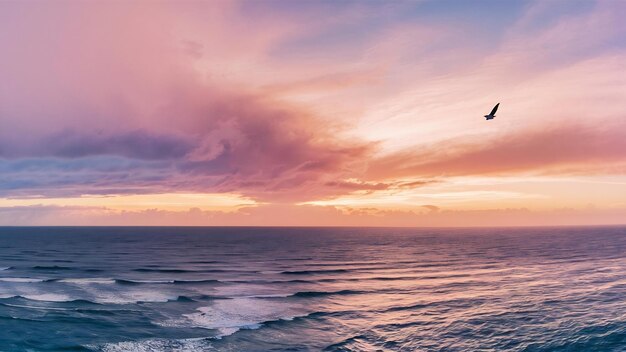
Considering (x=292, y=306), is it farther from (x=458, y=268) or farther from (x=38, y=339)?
(x=458, y=268)

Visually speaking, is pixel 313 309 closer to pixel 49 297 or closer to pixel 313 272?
pixel 49 297

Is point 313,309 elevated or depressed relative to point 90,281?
depressed

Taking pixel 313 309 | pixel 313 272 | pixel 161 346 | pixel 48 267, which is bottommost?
pixel 313 272

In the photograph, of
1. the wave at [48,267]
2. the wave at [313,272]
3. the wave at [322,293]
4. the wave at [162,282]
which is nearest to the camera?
the wave at [322,293]

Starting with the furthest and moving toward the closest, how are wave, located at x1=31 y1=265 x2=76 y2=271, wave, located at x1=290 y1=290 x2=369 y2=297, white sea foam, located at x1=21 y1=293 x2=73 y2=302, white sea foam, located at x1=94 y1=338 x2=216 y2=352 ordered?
1. wave, located at x1=31 y1=265 x2=76 y2=271
2. wave, located at x1=290 y1=290 x2=369 y2=297
3. white sea foam, located at x1=21 y1=293 x2=73 y2=302
4. white sea foam, located at x1=94 y1=338 x2=216 y2=352

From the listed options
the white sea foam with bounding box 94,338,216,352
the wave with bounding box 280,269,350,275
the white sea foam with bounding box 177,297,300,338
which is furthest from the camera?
the wave with bounding box 280,269,350,275

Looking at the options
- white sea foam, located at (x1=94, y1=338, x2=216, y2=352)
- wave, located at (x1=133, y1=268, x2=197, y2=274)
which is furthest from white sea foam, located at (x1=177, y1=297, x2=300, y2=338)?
wave, located at (x1=133, y1=268, x2=197, y2=274)

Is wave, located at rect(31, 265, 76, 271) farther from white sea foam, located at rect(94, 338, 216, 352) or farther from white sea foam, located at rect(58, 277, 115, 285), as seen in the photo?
white sea foam, located at rect(94, 338, 216, 352)

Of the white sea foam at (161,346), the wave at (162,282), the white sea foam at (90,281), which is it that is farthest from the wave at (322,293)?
the white sea foam at (90,281)

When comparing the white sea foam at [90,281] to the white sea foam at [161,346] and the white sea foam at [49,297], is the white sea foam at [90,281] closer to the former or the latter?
the white sea foam at [49,297]

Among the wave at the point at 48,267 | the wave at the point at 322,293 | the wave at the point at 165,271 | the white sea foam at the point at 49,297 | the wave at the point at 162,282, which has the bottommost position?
the wave at the point at 322,293

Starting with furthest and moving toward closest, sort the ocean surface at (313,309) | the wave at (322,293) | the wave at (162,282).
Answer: the wave at (162,282), the wave at (322,293), the ocean surface at (313,309)

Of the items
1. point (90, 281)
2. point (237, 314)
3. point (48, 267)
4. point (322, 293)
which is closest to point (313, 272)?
point (322, 293)
